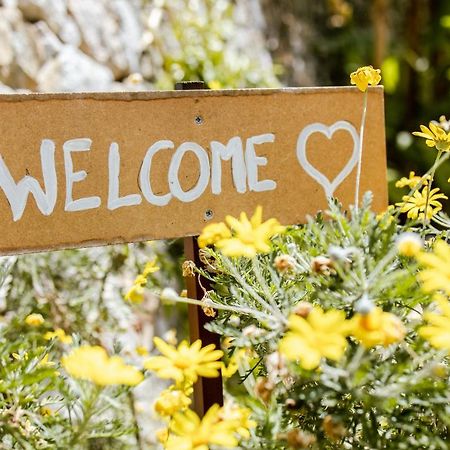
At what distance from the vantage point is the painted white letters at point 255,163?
3.09 feet

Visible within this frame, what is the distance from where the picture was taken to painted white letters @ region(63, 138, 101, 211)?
84 cm

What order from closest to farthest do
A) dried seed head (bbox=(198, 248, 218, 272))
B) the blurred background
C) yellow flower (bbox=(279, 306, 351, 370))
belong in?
yellow flower (bbox=(279, 306, 351, 370)), dried seed head (bbox=(198, 248, 218, 272)), the blurred background

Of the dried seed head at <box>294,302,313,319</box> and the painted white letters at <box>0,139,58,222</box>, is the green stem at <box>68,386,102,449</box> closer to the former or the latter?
the dried seed head at <box>294,302,313,319</box>

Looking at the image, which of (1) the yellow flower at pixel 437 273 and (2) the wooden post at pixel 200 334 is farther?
(2) the wooden post at pixel 200 334

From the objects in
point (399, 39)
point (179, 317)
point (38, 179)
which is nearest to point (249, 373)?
point (38, 179)

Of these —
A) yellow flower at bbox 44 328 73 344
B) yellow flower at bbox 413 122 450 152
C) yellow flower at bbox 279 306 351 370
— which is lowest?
yellow flower at bbox 44 328 73 344

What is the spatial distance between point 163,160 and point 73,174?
0.42 feet

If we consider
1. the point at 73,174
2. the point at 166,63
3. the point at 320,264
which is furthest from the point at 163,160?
the point at 166,63

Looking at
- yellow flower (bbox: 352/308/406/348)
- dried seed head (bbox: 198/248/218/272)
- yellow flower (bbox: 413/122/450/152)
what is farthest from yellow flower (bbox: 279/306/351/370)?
yellow flower (bbox: 413/122/450/152)

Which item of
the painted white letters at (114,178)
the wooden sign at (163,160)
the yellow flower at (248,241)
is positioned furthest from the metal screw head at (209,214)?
the yellow flower at (248,241)

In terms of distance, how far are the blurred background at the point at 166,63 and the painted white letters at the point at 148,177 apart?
22 cm

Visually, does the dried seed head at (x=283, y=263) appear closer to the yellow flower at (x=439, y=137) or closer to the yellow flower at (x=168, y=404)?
the yellow flower at (x=168, y=404)

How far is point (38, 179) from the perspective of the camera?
2.71ft

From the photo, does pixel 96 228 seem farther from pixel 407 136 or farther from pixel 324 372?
pixel 407 136
